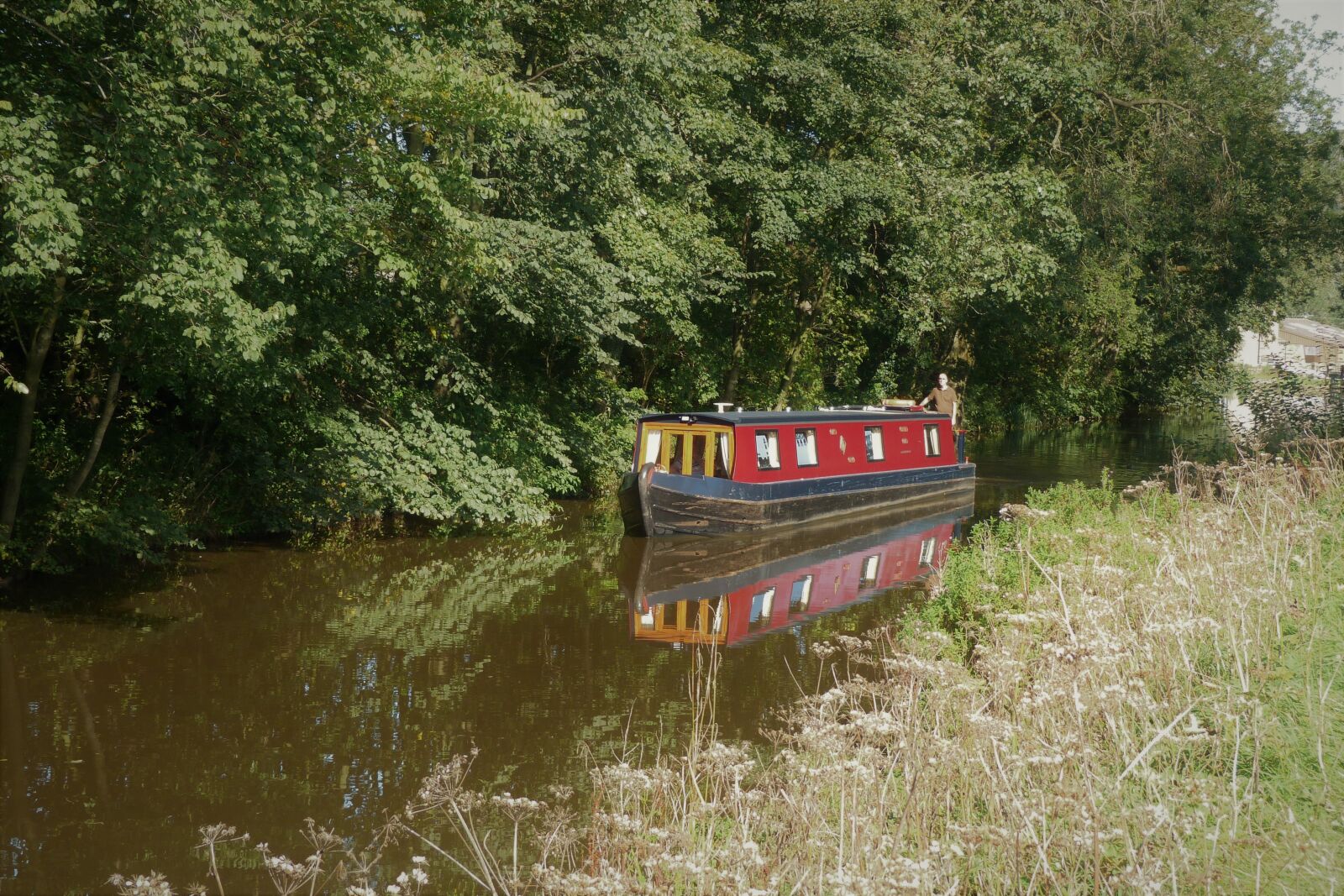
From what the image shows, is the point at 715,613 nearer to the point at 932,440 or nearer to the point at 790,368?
the point at 932,440

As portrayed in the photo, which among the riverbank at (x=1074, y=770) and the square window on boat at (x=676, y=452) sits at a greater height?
the square window on boat at (x=676, y=452)

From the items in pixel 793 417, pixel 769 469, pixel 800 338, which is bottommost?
pixel 769 469

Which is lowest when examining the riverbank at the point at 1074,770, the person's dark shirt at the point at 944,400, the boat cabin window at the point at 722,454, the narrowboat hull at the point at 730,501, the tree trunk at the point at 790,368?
the riverbank at the point at 1074,770

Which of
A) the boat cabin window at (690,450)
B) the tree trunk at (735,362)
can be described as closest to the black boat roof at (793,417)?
the boat cabin window at (690,450)

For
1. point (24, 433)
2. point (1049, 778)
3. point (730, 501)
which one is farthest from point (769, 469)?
point (1049, 778)

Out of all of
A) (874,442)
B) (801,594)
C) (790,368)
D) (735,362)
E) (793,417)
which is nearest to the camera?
(801,594)

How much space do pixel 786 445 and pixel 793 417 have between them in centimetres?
66

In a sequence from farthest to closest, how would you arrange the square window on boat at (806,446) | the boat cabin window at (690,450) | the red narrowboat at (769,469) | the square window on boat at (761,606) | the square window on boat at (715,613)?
the square window on boat at (806,446) → the boat cabin window at (690,450) → the red narrowboat at (769,469) → the square window on boat at (761,606) → the square window on boat at (715,613)

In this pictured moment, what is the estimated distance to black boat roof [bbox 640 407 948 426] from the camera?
16703 millimetres

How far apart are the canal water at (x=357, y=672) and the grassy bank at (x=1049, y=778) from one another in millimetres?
843

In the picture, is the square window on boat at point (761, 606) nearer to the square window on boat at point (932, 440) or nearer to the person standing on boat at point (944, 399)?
the square window on boat at point (932, 440)

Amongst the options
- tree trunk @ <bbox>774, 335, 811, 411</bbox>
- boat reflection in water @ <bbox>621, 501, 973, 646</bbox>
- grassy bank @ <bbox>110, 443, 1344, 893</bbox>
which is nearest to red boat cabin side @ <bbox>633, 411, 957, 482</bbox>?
boat reflection in water @ <bbox>621, 501, 973, 646</bbox>

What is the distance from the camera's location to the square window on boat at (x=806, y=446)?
1811cm

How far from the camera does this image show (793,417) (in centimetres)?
1823
